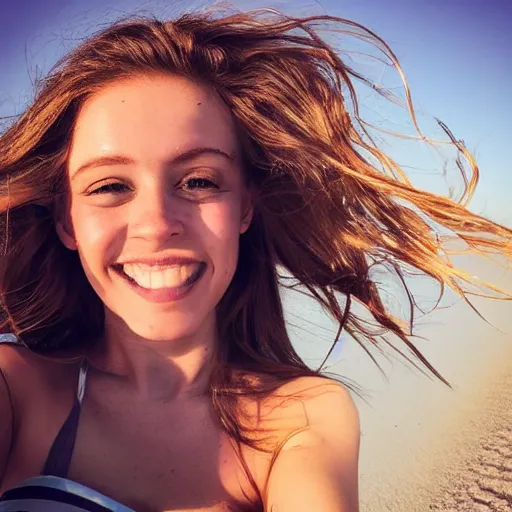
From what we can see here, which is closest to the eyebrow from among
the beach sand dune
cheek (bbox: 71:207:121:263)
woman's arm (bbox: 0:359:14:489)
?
cheek (bbox: 71:207:121:263)

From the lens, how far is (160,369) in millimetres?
2162

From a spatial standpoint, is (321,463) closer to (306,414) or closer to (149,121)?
(306,414)

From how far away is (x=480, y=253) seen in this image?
227 cm

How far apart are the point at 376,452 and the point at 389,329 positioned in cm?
115

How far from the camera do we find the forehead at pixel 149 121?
1.82m

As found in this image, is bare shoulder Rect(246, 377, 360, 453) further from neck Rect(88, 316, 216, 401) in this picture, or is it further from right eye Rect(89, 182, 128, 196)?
right eye Rect(89, 182, 128, 196)

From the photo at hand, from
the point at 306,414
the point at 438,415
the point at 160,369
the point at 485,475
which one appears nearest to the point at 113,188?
the point at 160,369

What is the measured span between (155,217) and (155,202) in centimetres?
4

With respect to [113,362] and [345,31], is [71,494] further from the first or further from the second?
[345,31]

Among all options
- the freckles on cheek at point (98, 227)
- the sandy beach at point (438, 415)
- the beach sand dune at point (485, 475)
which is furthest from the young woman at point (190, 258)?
the beach sand dune at point (485, 475)

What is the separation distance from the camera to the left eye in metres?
1.90

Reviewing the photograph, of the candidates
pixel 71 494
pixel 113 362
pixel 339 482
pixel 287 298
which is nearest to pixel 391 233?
pixel 287 298

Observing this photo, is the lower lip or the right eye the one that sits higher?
the right eye

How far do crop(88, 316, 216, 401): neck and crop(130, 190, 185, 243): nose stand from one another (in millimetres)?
438
